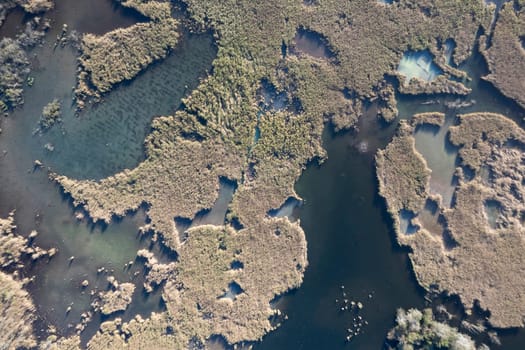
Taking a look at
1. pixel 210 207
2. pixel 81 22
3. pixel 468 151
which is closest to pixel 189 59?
pixel 81 22

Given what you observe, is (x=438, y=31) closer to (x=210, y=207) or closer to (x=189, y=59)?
(x=189, y=59)

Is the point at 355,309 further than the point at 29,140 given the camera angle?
Yes

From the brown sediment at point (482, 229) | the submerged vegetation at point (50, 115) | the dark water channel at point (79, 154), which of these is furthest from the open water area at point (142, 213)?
the brown sediment at point (482, 229)

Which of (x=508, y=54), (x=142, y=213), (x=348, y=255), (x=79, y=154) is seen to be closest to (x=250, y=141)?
(x=142, y=213)

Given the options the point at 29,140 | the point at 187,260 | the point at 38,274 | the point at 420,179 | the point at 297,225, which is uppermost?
the point at 420,179

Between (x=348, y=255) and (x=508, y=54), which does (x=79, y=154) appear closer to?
(x=348, y=255)

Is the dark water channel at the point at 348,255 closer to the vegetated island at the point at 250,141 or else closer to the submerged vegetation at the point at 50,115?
the vegetated island at the point at 250,141
